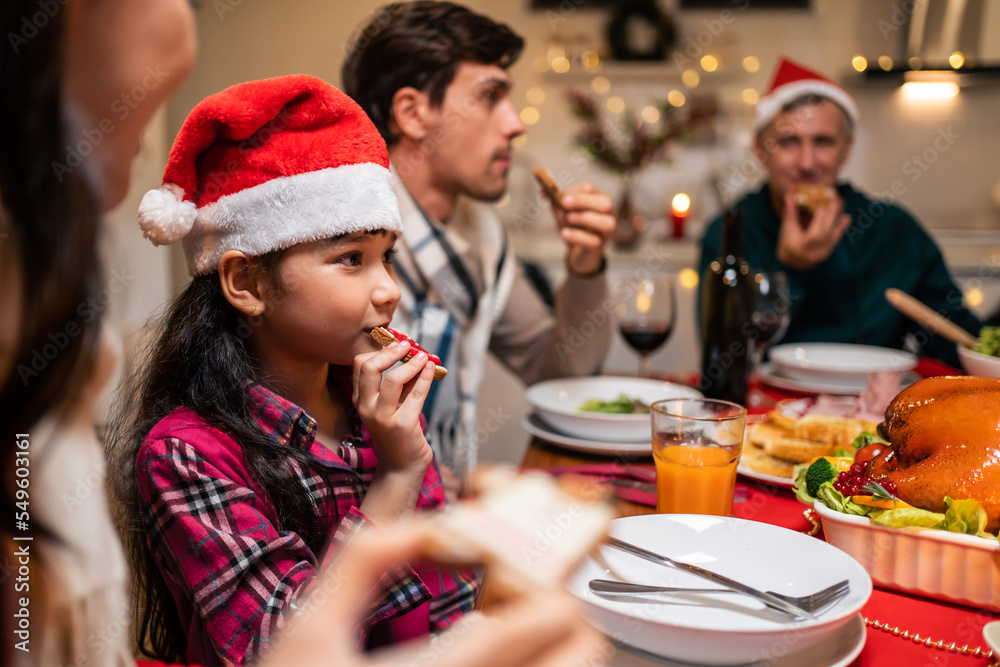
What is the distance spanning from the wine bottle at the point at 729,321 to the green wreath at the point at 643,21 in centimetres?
243

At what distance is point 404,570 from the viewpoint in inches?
28.9

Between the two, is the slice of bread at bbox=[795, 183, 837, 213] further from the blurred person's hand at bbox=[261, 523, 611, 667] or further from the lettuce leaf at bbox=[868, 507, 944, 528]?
the blurred person's hand at bbox=[261, 523, 611, 667]

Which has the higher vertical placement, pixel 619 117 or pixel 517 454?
pixel 619 117

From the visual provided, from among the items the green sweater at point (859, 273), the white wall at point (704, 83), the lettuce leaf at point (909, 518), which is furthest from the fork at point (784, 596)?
the white wall at point (704, 83)

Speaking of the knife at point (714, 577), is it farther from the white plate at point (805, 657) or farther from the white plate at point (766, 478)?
the white plate at point (766, 478)

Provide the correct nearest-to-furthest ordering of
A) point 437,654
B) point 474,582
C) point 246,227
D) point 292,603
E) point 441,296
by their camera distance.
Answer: point 437,654 < point 292,603 < point 246,227 < point 474,582 < point 441,296

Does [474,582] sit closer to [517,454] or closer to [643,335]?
[643,335]

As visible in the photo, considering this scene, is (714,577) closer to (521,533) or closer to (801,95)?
(521,533)

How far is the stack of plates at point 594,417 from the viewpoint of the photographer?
1.13 meters

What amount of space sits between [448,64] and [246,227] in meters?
0.93

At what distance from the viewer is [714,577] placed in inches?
24.3

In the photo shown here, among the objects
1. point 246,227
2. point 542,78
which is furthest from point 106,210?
point 542,78

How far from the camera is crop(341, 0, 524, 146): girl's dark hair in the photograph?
156cm

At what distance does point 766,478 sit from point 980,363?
0.47m
